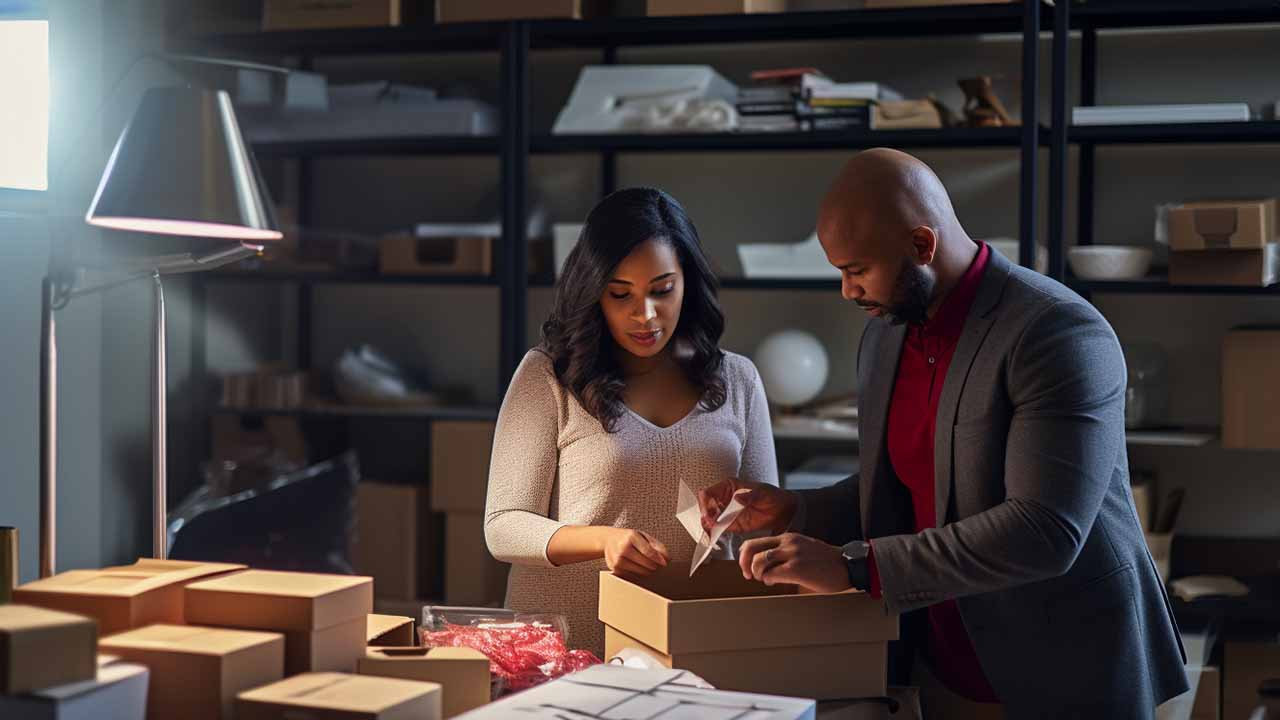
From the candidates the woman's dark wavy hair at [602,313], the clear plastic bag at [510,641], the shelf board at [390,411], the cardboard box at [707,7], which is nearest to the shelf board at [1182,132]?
the cardboard box at [707,7]

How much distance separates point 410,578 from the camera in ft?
12.4

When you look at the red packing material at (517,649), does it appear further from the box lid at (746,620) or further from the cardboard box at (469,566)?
the cardboard box at (469,566)

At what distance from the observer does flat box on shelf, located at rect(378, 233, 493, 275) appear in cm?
370

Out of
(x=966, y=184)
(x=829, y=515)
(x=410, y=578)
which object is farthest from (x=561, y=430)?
(x=966, y=184)

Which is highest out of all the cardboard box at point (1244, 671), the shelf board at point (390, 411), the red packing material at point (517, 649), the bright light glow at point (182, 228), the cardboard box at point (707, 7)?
the cardboard box at point (707, 7)

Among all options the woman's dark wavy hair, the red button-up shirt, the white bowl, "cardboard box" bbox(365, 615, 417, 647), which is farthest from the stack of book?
"cardboard box" bbox(365, 615, 417, 647)

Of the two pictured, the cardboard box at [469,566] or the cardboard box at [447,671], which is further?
the cardboard box at [469,566]

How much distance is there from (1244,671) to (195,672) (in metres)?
2.79

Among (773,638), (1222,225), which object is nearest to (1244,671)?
(1222,225)

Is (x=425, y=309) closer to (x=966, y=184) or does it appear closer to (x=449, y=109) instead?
(x=449, y=109)

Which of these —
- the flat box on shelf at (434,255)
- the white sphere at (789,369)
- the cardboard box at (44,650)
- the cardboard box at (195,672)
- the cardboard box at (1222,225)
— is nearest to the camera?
the cardboard box at (44,650)

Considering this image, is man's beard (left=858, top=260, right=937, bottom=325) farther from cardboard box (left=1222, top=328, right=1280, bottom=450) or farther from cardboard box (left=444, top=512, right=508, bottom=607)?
cardboard box (left=444, top=512, right=508, bottom=607)

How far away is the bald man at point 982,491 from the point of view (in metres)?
1.67

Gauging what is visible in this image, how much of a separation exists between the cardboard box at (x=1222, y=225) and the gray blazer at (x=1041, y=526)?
148 centimetres
